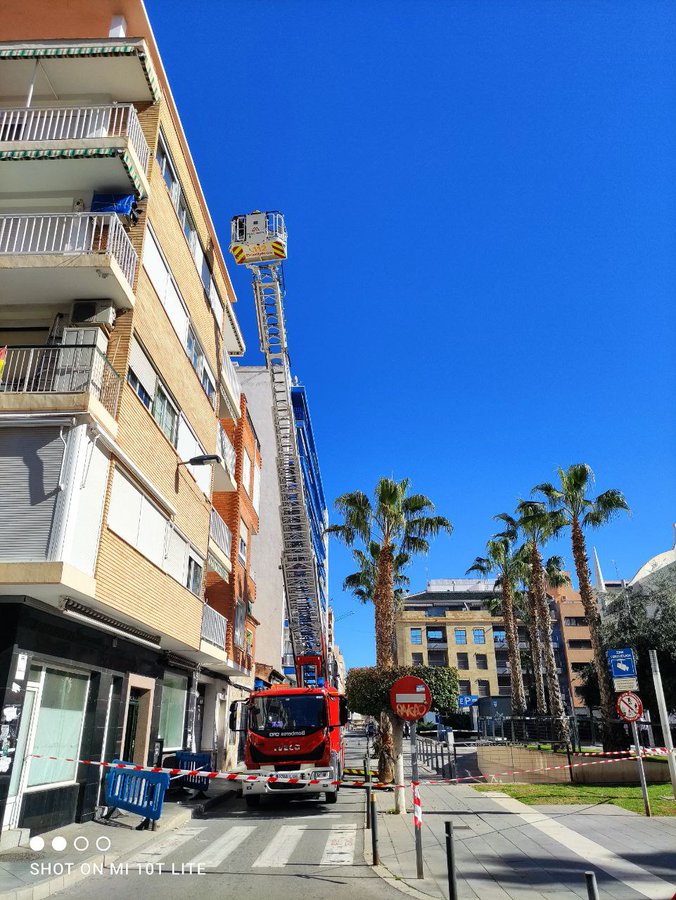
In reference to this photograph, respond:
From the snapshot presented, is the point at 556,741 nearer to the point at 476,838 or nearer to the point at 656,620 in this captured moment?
the point at 656,620

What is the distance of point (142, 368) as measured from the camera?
520 inches

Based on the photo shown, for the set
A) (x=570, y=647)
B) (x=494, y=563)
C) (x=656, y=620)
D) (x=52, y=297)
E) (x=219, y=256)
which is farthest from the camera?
(x=570, y=647)

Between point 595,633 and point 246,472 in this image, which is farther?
point 246,472

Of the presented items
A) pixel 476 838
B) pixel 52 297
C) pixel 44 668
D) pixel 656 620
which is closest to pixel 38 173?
pixel 52 297

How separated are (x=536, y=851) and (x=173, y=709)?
40.1 feet

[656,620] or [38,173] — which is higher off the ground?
[38,173]

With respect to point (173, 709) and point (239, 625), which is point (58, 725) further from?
point (239, 625)

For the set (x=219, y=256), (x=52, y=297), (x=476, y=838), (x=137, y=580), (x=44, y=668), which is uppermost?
(x=219, y=256)

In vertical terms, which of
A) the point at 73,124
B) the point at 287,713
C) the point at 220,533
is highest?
the point at 73,124

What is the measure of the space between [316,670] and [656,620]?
630 inches

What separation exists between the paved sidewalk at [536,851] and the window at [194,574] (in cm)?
720

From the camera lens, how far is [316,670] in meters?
22.9

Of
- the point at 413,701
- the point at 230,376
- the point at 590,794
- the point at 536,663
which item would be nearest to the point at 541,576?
the point at 536,663

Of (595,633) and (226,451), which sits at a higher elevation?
(226,451)
